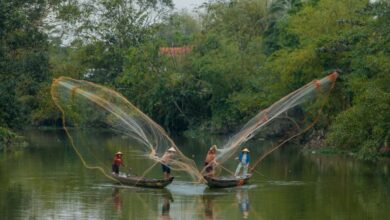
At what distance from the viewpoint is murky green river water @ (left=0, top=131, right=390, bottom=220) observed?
26.5 m

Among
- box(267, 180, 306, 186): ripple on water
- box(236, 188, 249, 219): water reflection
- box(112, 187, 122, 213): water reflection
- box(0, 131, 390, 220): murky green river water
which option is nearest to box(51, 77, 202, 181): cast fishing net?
box(0, 131, 390, 220): murky green river water

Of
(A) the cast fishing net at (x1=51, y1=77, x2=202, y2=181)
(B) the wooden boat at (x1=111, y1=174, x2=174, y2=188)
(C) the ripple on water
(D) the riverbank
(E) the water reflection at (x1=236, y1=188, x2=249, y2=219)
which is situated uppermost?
(A) the cast fishing net at (x1=51, y1=77, x2=202, y2=181)

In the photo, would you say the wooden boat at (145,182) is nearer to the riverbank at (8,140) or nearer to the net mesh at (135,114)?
the net mesh at (135,114)

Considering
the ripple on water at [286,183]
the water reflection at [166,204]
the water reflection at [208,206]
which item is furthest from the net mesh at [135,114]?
the water reflection at [208,206]

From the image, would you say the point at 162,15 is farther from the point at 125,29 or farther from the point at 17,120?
the point at 17,120

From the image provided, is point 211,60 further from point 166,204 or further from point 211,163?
point 166,204

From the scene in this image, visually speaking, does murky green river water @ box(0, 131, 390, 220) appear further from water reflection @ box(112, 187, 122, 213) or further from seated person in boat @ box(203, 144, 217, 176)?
seated person in boat @ box(203, 144, 217, 176)

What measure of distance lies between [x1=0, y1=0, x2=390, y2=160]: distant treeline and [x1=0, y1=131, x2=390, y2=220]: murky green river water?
4819 mm

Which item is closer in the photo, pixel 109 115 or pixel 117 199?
pixel 117 199

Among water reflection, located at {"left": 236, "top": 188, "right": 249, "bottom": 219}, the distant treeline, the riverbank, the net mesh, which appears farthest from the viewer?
the riverbank

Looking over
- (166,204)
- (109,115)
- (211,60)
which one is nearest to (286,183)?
(109,115)

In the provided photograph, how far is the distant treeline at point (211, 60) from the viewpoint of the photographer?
1837 inches

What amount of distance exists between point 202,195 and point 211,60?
42401 millimetres

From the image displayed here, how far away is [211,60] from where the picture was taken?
241 feet
